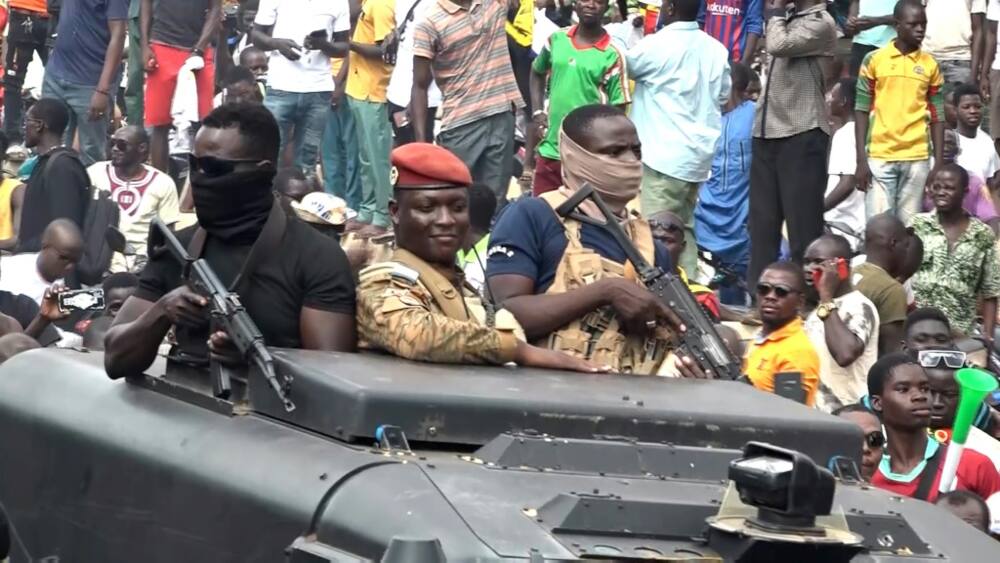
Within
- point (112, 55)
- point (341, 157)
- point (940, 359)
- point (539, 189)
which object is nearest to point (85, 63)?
point (112, 55)

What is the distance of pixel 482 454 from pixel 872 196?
365 inches

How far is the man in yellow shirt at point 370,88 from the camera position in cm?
1417

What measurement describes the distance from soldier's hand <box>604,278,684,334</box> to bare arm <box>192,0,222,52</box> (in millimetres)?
9779

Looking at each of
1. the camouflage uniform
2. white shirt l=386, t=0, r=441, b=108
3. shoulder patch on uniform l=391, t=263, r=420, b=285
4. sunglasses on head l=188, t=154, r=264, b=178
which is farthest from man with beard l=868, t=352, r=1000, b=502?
white shirt l=386, t=0, r=441, b=108

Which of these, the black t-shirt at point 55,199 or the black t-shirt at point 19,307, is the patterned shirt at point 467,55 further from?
the black t-shirt at point 19,307

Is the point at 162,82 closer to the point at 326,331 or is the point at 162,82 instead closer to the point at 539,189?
the point at 539,189

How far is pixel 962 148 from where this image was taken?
14.5m

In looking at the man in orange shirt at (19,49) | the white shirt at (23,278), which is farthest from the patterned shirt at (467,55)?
the man in orange shirt at (19,49)

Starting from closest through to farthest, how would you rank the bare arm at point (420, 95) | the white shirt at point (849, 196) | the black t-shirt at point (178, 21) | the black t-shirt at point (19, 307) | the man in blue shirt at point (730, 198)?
the black t-shirt at point (19, 307), the bare arm at point (420, 95), the man in blue shirt at point (730, 198), the white shirt at point (849, 196), the black t-shirt at point (178, 21)

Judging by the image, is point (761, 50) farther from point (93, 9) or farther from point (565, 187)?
point (565, 187)

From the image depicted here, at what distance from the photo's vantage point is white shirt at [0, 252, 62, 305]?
1174 centimetres

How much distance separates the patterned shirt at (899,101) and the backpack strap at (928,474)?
5754 mm

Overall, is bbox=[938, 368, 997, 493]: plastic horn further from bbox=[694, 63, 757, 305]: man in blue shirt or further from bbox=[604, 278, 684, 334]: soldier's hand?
bbox=[694, 63, 757, 305]: man in blue shirt

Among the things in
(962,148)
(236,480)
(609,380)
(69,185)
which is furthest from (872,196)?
(236,480)
